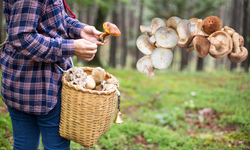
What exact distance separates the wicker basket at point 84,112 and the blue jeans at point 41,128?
53mm

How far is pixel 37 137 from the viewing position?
4.75ft

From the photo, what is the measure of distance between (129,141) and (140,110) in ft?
4.13

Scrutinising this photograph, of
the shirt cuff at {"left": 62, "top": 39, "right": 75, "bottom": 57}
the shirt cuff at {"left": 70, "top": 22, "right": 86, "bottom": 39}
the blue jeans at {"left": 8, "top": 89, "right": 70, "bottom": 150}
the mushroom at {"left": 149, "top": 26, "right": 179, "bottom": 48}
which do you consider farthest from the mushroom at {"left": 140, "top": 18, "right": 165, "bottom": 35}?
the blue jeans at {"left": 8, "top": 89, "right": 70, "bottom": 150}

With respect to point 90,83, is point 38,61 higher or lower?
higher

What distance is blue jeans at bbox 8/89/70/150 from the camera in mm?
1318

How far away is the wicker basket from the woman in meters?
0.09

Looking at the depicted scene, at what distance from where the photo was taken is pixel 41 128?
1344 mm

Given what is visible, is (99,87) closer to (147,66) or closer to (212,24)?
(147,66)

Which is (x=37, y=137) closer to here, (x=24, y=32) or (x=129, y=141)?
(x=24, y=32)

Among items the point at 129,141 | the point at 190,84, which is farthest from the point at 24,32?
the point at 190,84

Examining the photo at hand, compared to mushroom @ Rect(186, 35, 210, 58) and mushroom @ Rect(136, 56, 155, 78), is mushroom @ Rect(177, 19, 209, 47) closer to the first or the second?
mushroom @ Rect(186, 35, 210, 58)

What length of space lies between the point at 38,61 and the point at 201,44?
0.96 meters

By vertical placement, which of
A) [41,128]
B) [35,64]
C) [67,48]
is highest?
[67,48]

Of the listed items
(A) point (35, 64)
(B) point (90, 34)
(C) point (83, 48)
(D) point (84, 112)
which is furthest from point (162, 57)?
(A) point (35, 64)
